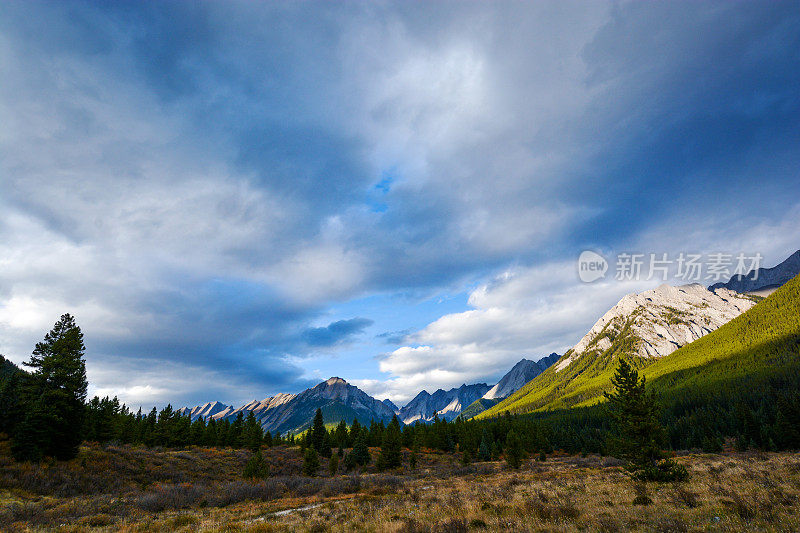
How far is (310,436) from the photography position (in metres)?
75.1

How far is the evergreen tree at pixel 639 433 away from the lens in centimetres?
2225

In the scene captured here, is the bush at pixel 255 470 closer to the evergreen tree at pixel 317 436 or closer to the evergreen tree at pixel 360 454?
the evergreen tree at pixel 360 454

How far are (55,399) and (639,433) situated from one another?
52.8 meters

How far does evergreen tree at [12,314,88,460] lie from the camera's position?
30672 millimetres

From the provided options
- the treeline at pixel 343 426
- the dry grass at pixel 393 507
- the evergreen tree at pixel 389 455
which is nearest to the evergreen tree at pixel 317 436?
the treeline at pixel 343 426

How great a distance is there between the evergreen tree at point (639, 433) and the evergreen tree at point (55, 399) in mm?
49452

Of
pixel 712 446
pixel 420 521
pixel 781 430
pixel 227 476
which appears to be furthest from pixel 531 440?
pixel 420 521

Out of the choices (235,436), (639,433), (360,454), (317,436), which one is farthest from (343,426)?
(639,433)

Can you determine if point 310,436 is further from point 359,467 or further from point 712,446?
point 712,446

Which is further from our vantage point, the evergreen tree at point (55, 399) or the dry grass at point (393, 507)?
the evergreen tree at point (55, 399)

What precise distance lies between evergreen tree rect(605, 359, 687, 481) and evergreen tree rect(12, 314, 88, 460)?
49.5 m

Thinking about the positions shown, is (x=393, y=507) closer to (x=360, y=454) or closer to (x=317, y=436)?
(x=360, y=454)

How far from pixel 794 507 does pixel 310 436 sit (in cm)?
7788

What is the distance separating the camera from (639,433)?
2362cm
